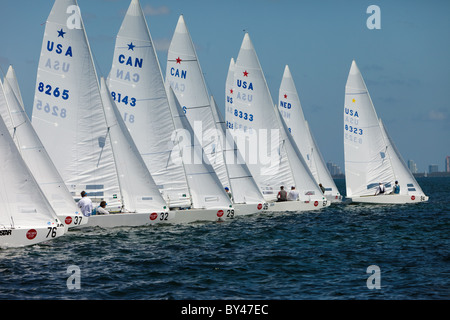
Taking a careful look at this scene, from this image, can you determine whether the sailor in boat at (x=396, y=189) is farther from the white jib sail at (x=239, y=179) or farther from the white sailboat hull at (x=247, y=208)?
the white jib sail at (x=239, y=179)

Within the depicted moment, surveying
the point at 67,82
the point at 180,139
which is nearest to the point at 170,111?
the point at 180,139

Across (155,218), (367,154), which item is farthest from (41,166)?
(367,154)

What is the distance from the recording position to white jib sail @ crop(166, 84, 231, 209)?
2839cm

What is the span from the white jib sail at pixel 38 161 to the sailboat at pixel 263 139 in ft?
50.3

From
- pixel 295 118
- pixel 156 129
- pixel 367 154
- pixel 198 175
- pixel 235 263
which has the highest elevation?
pixel 295 118

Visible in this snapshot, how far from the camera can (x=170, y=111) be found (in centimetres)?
2850

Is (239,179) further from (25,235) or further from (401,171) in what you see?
(25,235)

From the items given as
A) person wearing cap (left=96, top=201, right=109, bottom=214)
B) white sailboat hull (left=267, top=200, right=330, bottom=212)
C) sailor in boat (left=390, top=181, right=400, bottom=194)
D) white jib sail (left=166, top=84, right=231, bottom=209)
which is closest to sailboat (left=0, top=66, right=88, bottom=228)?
person wearing cap (left=96, top=201, right=109, bottom=214)

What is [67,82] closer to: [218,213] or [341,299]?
[218,213]

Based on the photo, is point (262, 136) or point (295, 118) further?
point (295, 118)

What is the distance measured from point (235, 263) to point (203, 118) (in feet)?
49.2

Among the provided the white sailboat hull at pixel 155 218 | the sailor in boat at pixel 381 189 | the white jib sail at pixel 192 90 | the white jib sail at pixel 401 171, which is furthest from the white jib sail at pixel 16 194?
the white jib sail at pixel 401 171

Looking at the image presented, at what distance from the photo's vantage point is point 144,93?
94.6 feet

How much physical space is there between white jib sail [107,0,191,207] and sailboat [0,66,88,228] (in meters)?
5.48
